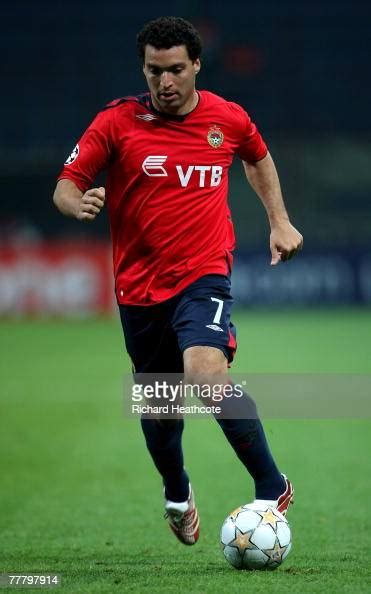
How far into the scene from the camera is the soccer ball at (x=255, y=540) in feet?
15.8

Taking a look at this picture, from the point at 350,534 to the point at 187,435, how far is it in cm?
438

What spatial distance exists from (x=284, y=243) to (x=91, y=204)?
1126mm

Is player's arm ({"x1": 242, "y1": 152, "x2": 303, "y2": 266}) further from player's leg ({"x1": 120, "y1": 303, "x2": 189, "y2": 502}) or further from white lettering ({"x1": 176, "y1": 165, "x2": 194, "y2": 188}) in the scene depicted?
player's leg ({"x1": 120, "y1": 303, "x2": 189, "y2": 502})

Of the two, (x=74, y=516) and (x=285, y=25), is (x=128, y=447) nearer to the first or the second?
(x=74, y=516)

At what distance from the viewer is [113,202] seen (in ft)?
17.5

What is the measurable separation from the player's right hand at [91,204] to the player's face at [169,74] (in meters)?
0.71

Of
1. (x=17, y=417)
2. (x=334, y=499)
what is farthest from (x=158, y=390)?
(x=17, y=417)

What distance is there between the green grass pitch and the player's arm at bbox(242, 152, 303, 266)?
146cm

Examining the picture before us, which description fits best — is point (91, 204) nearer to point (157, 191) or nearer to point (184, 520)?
point (157, 191)

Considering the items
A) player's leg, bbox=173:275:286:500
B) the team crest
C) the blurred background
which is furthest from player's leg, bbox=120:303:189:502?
the blurred background

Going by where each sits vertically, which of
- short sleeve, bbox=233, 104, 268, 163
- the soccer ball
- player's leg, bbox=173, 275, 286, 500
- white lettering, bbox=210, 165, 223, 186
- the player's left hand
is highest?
short sleeve, bbox=233, 104, 268, 163

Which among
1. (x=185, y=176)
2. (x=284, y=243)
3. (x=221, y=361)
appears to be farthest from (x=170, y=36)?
(x=221, y=361)

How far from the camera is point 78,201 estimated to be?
16.1 feet

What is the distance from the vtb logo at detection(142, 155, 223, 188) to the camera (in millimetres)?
5199
